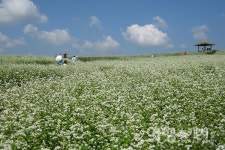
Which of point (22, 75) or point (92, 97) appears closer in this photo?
point (92, 97)

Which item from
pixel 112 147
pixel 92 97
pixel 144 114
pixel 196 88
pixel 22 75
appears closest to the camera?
pixel 112 147

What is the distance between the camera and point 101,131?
31.8 ft

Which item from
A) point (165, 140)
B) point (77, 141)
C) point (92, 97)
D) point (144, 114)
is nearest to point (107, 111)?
point (144, 114)

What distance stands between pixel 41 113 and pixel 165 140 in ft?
21.3

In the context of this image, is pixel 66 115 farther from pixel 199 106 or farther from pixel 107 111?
pixel 199 106

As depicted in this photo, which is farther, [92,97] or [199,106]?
[92,97]

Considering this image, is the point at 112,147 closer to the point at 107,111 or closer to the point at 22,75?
the point at 107,111

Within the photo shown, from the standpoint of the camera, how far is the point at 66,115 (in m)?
12.1

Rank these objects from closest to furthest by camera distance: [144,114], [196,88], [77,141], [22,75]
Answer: [77,141] → [144,114] → [196,88] → [22,75]

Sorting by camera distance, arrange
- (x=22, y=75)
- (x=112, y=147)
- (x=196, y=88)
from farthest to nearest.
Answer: (x=22, y=75) → (x=196, y=88) → (x=112, y=147)

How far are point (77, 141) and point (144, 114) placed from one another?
3.53 metres

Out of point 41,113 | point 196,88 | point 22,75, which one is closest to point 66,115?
point 41,113

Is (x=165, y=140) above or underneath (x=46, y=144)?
above

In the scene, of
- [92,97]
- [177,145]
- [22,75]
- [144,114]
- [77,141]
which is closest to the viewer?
[177,145]
